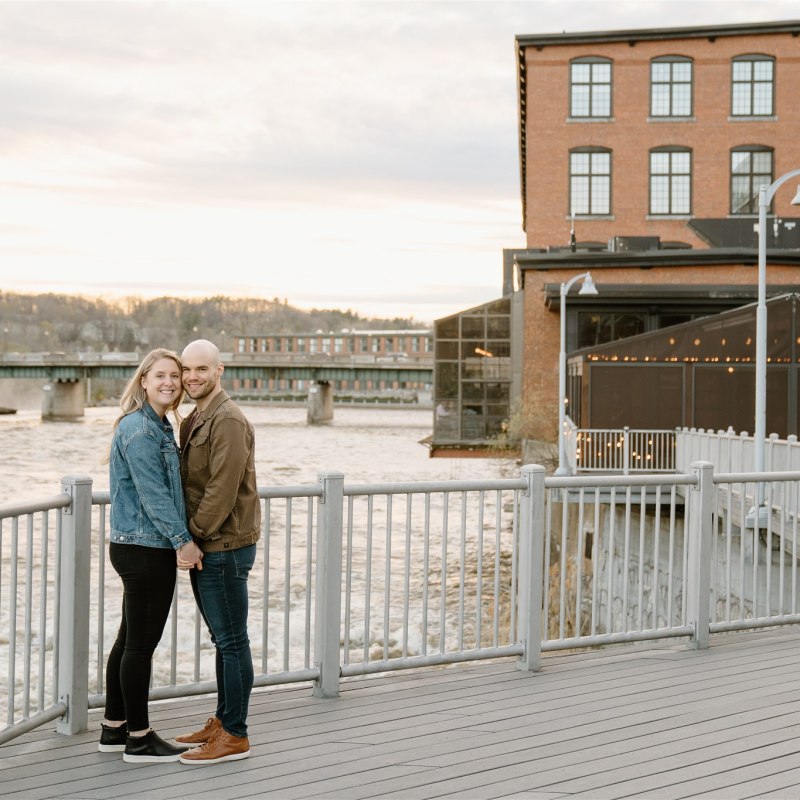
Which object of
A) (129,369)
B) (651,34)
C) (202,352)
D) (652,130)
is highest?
(651,34)

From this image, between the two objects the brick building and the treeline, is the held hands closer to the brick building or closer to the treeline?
the brick building

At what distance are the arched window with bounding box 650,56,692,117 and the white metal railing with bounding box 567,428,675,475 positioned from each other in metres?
24.8

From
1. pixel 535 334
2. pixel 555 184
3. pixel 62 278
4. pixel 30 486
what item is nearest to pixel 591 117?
pixel 555 184

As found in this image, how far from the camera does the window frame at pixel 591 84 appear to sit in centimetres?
4709

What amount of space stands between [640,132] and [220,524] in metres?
45.8

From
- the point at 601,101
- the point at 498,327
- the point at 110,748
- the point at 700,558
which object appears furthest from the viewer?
the point at 498,327

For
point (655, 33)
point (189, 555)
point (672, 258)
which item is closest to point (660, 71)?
point (655, 33)

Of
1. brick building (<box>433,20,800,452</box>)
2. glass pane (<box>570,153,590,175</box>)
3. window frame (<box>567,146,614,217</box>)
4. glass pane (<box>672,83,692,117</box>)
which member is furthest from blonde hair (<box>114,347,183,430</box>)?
glass pane (<box>672,83,692,117</box>)

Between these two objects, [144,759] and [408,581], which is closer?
[144,759]

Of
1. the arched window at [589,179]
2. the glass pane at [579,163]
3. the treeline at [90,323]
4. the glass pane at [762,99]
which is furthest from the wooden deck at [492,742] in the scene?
the treeline at [90,323]

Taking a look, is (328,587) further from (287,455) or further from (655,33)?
Result: (287,455)

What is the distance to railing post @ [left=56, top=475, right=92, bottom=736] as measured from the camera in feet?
17.4

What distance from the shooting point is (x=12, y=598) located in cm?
533

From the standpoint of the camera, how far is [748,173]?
1874 inches
